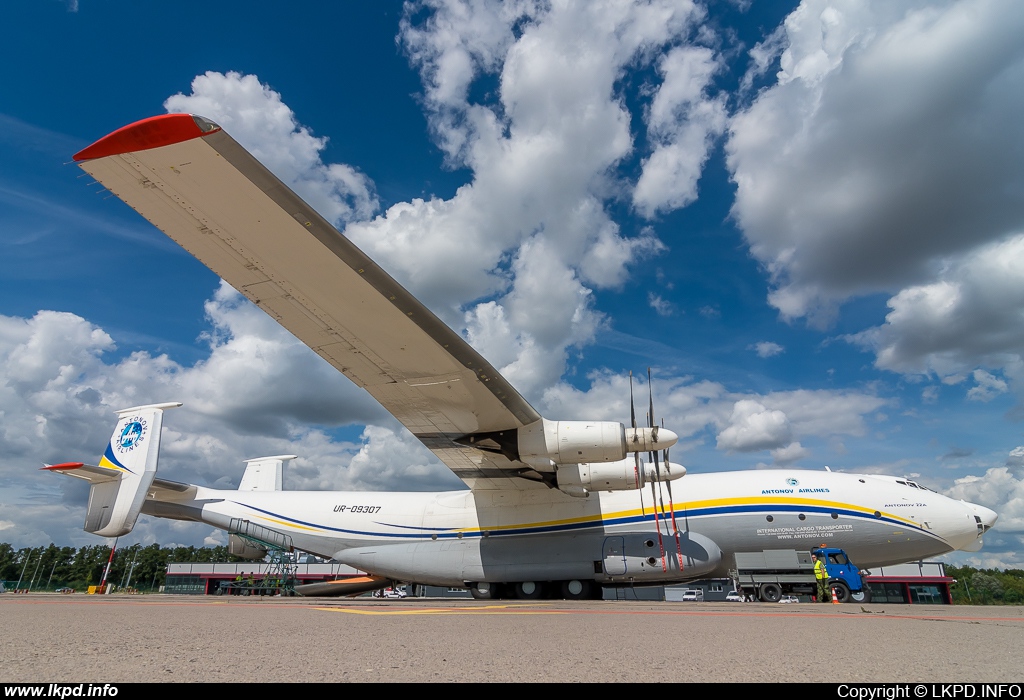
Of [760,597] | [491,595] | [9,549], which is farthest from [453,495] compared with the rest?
[9,549]

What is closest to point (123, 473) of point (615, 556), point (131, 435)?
point (131, 435)

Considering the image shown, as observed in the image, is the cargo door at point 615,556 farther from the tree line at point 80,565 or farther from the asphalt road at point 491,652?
the tree line at point 80,565

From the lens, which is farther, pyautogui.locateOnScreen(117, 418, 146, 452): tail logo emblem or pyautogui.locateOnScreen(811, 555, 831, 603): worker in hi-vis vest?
pyautogui.locateOnScreen(117, 418, 146, 452): tail logo emblem

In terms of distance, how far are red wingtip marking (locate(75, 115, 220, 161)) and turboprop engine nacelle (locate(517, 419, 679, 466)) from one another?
7.37 m

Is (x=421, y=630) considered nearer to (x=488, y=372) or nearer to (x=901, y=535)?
(x=488, y=372)

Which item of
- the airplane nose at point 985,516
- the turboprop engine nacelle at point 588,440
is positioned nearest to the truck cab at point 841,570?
the airplane nose at point 985,516

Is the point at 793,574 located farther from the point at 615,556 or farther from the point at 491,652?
the point at 491,652

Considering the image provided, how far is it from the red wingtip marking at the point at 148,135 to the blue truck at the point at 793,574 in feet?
42.2

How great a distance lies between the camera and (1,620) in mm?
4738

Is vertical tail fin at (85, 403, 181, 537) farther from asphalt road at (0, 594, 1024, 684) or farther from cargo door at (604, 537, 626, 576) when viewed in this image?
cargo door at (604, 537, 626, 576)

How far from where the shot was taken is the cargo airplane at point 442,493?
6.82m

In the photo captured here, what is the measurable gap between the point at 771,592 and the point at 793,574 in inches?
24.7

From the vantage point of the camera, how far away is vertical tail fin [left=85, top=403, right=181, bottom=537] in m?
14.2

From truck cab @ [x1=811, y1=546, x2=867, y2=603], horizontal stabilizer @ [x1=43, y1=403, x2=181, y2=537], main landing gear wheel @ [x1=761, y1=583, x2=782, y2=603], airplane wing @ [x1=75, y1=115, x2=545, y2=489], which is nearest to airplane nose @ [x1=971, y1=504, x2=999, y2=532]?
truck cab @ [x1=811, y1=546, x2=867, y2=603]
